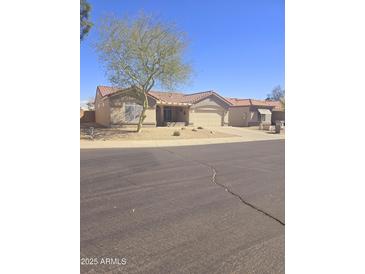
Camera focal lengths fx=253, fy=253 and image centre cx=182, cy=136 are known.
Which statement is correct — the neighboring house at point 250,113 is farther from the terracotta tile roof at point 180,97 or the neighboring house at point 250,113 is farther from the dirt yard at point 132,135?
the dirt yard at point 132,135

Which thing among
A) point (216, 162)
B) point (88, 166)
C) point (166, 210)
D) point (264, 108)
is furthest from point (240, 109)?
point (166, 210)

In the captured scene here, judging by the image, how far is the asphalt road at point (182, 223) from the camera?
2746 mm

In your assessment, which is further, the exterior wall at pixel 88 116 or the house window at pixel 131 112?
the exterior wall at pixel 88 116

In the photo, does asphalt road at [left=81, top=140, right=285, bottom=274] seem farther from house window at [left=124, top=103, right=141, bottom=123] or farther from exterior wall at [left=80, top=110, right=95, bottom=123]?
exterior wall at [left=80, top=110, right=95, bottom=123]

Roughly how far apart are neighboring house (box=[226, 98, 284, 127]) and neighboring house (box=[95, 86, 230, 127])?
5.03 m

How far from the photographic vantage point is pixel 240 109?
37.2m

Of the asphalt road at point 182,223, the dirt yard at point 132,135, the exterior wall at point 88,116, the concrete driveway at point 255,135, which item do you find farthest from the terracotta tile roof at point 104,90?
the asphalt road at point 182,223

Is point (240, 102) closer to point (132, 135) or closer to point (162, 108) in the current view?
point (162, 108)

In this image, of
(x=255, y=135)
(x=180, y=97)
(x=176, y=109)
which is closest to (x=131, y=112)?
(x=176, y=109)

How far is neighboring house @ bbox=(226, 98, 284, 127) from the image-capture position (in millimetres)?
36250

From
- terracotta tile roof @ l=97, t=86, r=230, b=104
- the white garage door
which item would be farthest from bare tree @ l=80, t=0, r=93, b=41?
the white garage door

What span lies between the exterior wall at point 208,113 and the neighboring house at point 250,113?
4058mm

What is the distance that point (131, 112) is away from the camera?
23922 mm

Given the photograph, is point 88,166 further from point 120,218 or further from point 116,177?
point 120,218
